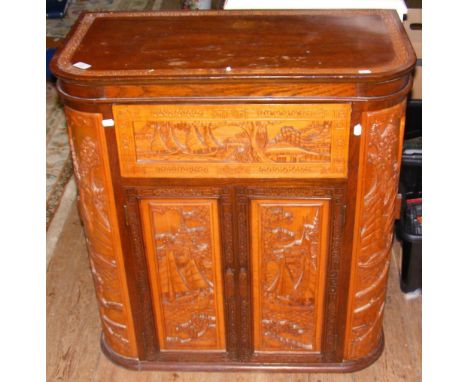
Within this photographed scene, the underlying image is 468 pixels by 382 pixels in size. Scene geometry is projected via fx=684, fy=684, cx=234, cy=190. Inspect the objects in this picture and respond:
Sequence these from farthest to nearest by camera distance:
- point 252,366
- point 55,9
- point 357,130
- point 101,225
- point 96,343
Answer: point 55,9 < point 96,343 < point 252,366 < point 101,225 < point 357,130

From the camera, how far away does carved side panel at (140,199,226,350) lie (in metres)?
1.80

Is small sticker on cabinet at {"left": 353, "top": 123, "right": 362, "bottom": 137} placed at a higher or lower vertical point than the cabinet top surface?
lower

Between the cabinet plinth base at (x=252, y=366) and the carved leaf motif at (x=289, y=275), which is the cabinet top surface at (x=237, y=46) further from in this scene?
the cabinet plinth base at (x=252, y=366)

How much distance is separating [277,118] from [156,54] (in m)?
0.35

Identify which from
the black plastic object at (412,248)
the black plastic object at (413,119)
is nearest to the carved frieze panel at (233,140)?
the black plastic object at (412,248)

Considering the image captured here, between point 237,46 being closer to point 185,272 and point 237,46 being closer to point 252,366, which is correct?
point 185,272

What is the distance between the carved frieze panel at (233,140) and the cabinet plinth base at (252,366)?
70 centimetres

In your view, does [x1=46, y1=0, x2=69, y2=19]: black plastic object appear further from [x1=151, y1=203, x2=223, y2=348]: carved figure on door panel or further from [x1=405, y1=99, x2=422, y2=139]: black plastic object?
[x1=151, y1=203, x2=223, y2=348]: carved figure on door panel

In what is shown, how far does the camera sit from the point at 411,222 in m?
2.29

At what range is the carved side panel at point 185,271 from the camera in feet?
5.89

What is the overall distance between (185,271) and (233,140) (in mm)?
456

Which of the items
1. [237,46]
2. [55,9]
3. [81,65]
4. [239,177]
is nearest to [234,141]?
[239,177]

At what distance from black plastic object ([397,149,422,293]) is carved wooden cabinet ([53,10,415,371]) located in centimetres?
31

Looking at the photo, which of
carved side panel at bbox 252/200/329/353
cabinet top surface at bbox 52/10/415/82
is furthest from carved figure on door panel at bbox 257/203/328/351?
cabinet top surface at bbox 52/10/415/82
